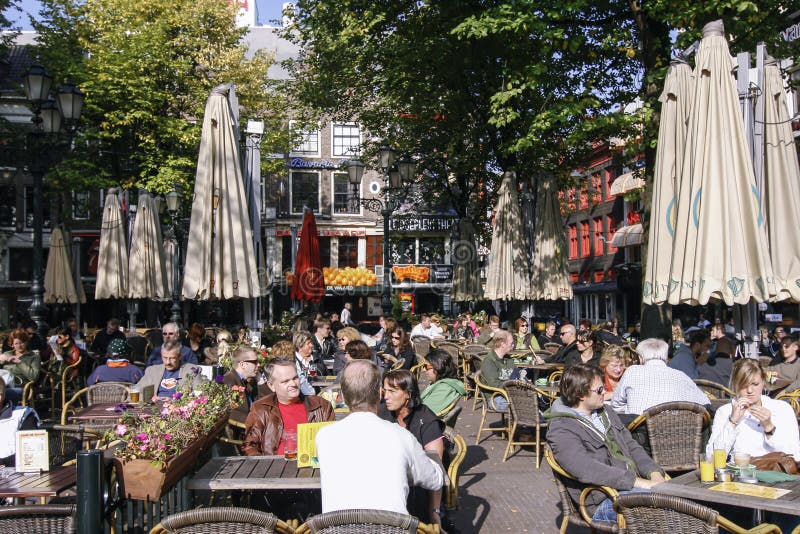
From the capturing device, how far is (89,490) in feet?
11.8

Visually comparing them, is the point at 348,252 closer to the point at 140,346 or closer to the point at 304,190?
the point at 304,190

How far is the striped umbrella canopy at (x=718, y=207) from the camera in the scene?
6379mm

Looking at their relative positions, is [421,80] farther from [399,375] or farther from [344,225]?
[344,225]

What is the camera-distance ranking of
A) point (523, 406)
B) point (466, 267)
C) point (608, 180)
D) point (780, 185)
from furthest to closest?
point (608, 180)
point (466, 267)
point (523, 406)
point (780, 185)

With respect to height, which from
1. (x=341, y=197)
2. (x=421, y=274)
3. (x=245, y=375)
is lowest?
(x=245, y=375)

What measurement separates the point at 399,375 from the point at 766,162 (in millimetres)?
4756

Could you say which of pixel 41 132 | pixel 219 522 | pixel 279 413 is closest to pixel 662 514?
pixel 219 522

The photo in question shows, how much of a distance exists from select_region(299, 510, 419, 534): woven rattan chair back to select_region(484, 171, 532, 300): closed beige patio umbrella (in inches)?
486

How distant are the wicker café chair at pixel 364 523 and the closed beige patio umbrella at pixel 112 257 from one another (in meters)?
14.9

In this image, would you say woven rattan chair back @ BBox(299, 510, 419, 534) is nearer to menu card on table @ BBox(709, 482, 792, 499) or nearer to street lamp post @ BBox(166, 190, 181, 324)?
menu card on table @ BBox(709, 482, 792, 499)

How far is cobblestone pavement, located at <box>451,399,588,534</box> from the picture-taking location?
607 centimetres

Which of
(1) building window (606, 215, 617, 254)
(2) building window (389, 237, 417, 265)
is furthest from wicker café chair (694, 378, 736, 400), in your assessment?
(2) building window (389, 237, 417, 265)

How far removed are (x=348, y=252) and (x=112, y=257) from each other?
25.9 meters

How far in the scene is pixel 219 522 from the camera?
3.07 metres
